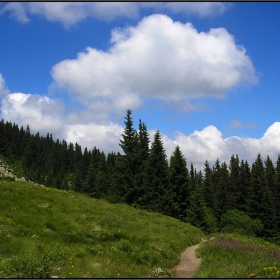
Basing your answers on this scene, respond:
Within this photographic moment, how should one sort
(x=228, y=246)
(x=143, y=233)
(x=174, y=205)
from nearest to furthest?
(x=228, y=246) → (x=143, y=233) → (x=174, y=205)

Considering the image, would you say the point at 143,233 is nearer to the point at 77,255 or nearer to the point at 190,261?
the point at 190,261

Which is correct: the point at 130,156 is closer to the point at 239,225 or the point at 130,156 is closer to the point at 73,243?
the point at 239,225

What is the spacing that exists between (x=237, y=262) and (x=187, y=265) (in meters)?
2.60

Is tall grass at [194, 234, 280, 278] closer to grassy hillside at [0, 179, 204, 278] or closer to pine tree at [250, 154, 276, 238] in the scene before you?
grassy hillside at [0, 179, 204, 278]

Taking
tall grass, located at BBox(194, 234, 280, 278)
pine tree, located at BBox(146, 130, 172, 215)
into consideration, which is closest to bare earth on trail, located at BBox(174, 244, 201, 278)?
tall grass, located at BBox(194, 234, 280, 278)

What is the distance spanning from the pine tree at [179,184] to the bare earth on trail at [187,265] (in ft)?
75.1

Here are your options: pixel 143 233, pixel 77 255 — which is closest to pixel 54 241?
pixel 77 255

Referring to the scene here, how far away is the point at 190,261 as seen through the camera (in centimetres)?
1382

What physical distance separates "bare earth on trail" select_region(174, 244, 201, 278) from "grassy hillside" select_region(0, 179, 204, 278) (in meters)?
0.48

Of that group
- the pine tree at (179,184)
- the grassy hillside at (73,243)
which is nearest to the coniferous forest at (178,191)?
the pine tree at (179,184)

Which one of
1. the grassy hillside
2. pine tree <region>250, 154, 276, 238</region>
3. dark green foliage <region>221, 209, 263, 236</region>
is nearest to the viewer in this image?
the grassy hillside

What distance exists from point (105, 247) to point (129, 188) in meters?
26.1

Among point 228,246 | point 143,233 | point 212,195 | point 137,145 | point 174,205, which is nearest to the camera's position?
point 228,246

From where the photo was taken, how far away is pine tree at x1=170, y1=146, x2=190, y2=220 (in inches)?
1534
